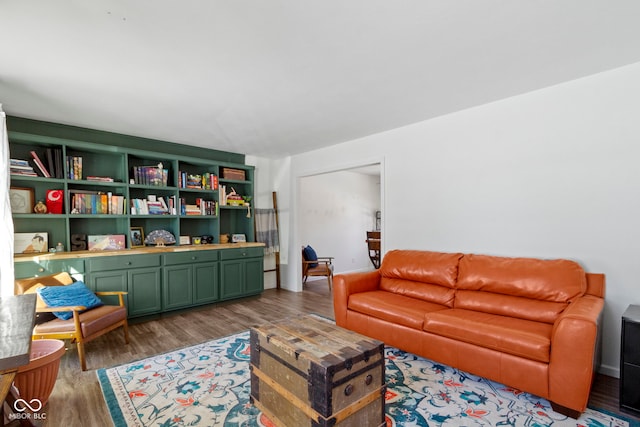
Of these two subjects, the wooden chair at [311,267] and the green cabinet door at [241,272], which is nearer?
the green cabinet door at [241,272]

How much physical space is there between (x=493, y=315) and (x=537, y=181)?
1.30 m

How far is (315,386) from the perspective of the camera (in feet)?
5.25

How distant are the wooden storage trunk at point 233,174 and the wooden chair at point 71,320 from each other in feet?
8.13

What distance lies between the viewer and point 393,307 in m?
2.86

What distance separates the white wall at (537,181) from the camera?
243 cm

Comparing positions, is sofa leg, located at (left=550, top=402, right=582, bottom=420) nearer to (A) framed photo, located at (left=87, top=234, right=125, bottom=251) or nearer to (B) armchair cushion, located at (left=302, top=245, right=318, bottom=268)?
(B) armchair cushion, located at (left=302, top=245, right=318, bottom=268)

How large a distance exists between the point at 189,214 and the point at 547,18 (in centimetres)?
443

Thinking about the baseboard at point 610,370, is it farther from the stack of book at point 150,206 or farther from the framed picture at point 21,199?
the framed picture at point 21,199

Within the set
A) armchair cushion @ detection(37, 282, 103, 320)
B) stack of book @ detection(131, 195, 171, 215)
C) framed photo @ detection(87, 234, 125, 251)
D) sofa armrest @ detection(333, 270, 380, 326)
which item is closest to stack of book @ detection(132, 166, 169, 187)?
→ stack of book @ detection(131, 195, 171, 215)

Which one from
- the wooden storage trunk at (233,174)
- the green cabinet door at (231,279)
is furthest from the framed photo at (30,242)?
the wooden storage trunk at (233,174)

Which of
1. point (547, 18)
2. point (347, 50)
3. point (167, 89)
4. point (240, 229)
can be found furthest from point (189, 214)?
point (547, 18)

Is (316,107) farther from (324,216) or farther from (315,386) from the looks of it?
(324,216)

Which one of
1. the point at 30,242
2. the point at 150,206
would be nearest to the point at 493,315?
the point at 150,206

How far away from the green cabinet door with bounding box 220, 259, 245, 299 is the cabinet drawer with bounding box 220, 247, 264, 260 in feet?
0.25
